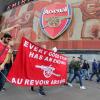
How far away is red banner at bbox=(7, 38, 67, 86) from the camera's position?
7.87m

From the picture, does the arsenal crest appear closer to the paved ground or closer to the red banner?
the paved ground

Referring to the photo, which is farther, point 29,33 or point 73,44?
point 29,33

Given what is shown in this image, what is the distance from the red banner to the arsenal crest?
69.4 feet

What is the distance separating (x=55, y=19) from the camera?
31.5 m

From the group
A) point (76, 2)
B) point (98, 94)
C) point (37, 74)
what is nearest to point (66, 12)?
point (76, 2)

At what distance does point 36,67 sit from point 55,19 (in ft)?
75.8

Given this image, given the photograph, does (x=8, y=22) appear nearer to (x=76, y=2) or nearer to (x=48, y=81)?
(x=76, y=2)

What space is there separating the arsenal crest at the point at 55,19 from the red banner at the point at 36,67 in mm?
21150

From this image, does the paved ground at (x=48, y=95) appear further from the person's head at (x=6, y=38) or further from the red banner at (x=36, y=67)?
the person's head at (x=6, y=38)

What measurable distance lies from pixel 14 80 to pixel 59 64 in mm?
2296

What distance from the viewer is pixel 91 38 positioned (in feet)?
94.1

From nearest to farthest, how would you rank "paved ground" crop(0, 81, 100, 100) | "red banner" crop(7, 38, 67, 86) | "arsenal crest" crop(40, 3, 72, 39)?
"red banner" crop(7, 38, 67, 86) → "paved ground" crop(0, 81, 100, 100) → "arsenal crest" crop(40, 3, 72, 39)

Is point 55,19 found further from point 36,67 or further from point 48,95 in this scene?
point 36,67

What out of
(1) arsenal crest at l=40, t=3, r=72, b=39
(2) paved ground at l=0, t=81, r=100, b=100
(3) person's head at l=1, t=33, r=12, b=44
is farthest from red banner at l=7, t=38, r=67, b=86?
(1) arsenal crest at l=40, t=3, r=72, b=39
